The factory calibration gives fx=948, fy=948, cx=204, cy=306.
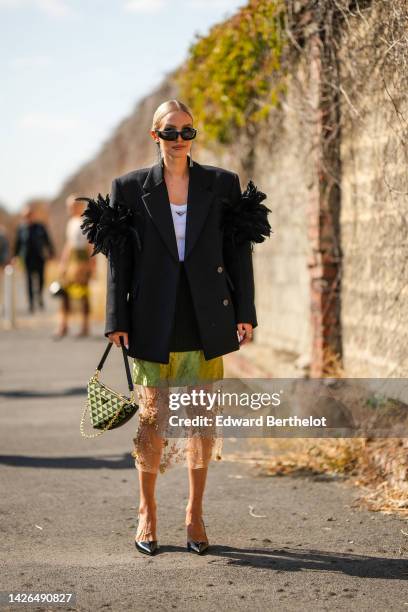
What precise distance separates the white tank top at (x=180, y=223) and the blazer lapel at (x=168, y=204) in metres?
0.04

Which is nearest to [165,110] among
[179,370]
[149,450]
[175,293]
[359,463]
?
[175,293]

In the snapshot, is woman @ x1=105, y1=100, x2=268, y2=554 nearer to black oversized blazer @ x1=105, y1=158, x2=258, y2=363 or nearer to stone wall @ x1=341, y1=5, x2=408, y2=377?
black oversized blazer @ x1=105, y1=158, x2=258, y2=363

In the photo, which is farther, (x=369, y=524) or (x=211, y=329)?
(x=369, y=524)

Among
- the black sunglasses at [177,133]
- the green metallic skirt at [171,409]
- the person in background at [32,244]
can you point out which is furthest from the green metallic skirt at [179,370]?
the person in background at [32,244]

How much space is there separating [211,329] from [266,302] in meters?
5.32

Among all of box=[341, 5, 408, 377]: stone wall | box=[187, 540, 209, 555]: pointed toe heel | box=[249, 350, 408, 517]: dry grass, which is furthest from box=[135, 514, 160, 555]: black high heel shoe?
box=[341, 5, 408, 377]: stone wall

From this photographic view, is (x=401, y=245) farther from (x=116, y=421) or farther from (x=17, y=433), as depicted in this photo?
(x=17, y=433)

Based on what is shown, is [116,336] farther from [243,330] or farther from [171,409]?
[243,330]

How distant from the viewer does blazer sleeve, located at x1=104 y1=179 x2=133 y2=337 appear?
4.54m

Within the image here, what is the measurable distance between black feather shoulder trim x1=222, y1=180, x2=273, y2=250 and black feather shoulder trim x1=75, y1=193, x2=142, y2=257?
458mm

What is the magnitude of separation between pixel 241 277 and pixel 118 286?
606mm

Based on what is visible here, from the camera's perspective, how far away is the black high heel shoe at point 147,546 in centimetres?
455

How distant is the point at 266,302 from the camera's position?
9.80 m

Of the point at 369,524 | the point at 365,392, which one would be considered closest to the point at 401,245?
the point at 365,392
